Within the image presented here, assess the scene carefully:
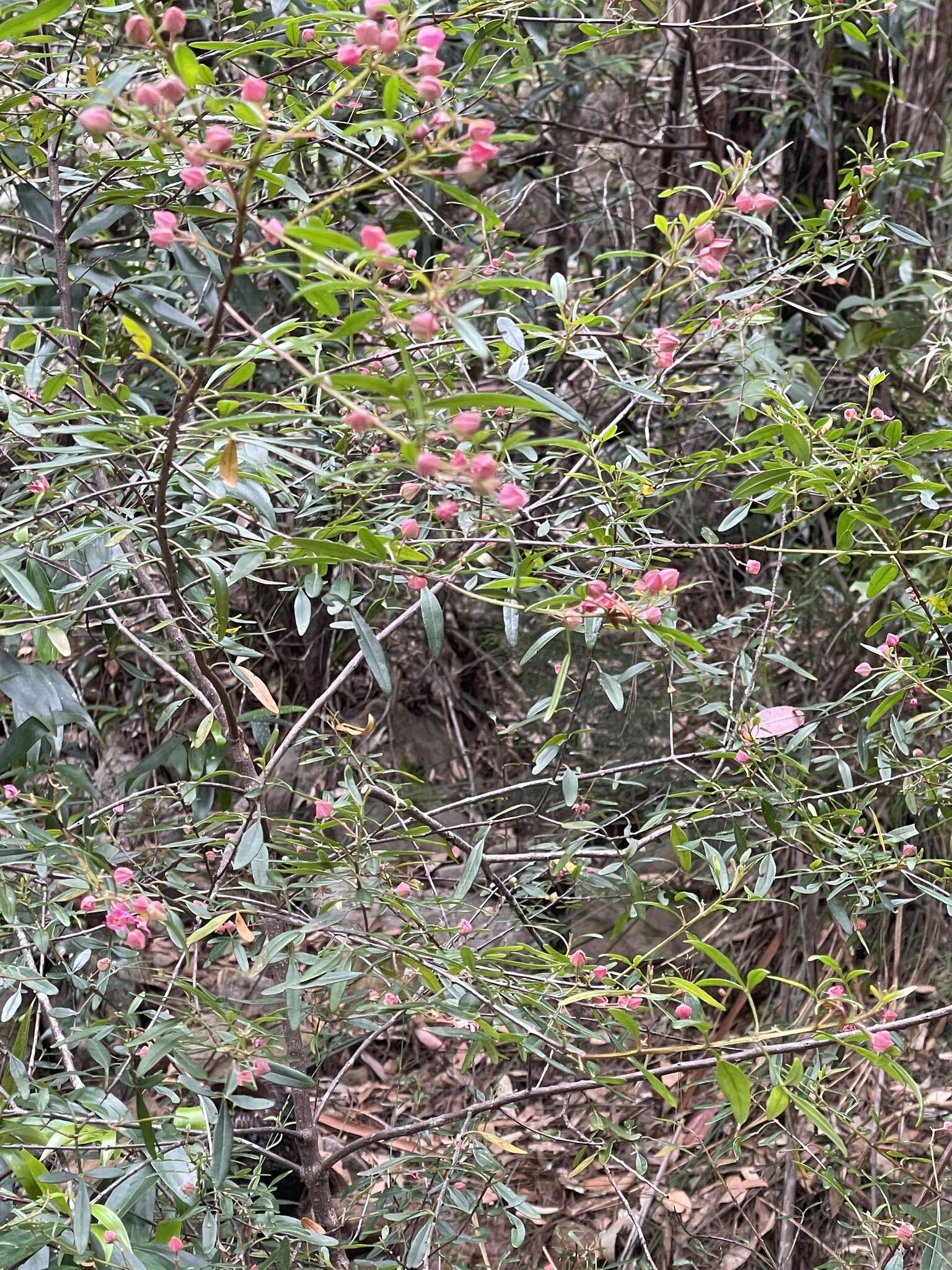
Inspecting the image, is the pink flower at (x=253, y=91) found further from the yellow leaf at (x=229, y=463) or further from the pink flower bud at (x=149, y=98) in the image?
the yellow leaf at (x=229, y=463)

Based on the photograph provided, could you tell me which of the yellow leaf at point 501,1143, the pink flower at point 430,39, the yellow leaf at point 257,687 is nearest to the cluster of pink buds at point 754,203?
the pink flower at point 430,39

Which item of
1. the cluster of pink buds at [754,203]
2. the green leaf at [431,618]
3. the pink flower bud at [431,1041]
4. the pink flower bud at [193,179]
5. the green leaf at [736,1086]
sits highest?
the pink flower bud at [193,179]

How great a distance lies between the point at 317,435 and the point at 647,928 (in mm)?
1336

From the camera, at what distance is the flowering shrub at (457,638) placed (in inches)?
36.4

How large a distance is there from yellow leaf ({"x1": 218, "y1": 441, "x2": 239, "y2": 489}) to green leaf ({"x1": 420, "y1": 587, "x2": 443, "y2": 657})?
32 centimetres

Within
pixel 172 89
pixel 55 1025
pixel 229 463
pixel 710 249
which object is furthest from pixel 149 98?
pixel 55 1025

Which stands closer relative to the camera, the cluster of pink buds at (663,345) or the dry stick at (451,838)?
the cluster of pink buds at (663,345)

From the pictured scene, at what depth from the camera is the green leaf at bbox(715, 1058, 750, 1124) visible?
0.80 meters

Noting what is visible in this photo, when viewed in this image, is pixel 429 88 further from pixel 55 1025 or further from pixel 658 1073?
pixel 55 1025

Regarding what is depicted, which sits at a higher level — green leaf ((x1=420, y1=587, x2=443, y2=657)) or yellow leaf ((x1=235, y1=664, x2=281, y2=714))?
green leaf ((x1=420, y1=587, x2=443, y2=657))

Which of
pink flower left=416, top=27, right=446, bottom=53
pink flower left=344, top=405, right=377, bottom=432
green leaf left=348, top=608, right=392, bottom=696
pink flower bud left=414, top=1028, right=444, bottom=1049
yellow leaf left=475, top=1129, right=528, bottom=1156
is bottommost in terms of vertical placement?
pink flower bud left=414, top=1028, right=444, bottom=1049

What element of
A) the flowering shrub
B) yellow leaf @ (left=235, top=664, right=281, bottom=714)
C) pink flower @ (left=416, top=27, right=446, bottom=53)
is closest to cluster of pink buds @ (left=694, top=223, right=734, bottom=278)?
the flowering shrub

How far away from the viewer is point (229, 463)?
30.1 inches

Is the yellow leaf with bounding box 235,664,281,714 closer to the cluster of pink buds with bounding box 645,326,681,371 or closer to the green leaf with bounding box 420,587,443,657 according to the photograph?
the green leaf with bounding box 420,587,443,657
